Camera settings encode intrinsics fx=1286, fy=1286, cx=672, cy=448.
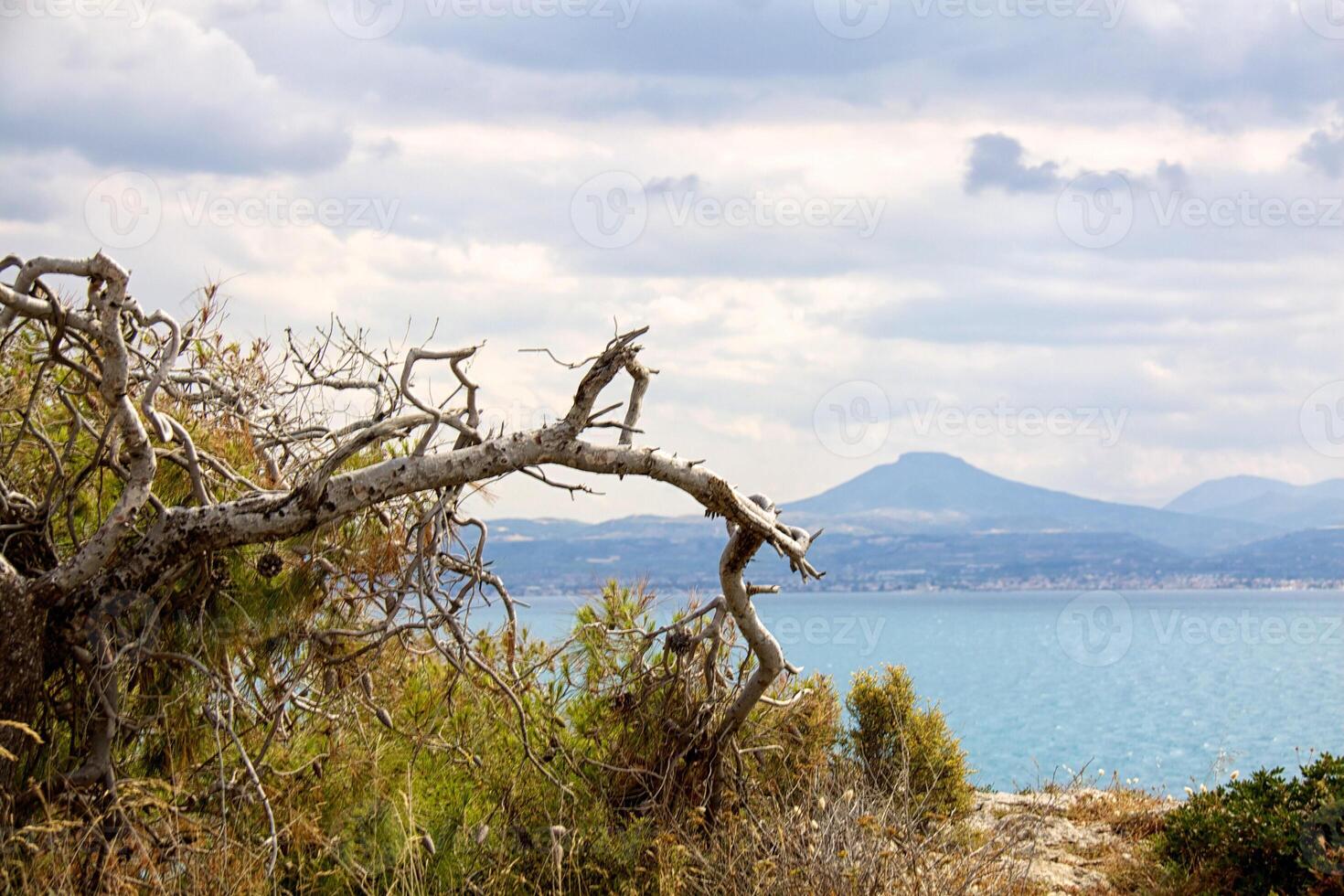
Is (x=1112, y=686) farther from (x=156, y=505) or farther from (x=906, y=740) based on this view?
(x=156, y=505)

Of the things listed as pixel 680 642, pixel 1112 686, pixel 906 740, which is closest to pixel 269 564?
pixel 680 642

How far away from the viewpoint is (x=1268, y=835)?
22.7 ft

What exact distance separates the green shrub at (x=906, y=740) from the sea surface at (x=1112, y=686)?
0.26 metres

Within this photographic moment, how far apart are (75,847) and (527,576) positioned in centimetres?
6100

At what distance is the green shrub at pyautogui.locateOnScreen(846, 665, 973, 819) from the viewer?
9.24 meters

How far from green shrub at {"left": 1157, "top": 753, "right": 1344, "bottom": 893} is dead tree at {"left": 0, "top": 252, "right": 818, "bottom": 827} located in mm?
2932

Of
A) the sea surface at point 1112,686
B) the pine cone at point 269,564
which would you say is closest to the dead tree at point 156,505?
the pine cone at point 269,564

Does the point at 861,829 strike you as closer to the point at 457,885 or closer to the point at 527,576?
the point at 457,885

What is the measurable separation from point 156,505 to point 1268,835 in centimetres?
598

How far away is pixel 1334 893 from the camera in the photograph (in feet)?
20.9

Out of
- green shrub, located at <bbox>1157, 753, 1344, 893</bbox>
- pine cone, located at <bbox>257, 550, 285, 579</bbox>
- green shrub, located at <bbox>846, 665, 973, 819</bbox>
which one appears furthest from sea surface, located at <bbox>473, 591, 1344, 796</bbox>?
pine cone, located at <bbox>257, 550, 285, 579</bbox>

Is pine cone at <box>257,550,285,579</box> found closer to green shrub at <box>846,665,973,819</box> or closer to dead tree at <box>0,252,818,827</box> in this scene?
dead tree at <box>0,252,818,827</box>

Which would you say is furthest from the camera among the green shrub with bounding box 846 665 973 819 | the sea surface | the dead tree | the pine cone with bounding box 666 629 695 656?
the sea surface

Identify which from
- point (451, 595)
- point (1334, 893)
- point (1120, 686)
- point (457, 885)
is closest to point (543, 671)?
point (451, 595)
